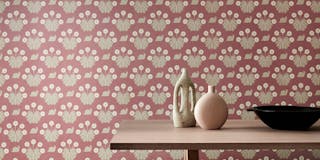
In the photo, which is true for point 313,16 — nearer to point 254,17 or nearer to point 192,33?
point 254,17

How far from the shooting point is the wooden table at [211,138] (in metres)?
1.86

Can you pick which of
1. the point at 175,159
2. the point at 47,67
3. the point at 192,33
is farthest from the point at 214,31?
the point at 47,67

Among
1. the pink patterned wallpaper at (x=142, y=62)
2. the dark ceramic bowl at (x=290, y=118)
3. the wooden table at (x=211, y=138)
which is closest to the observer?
the wooden table at (x=211, y=138)

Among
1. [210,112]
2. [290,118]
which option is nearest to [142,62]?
[210,112]

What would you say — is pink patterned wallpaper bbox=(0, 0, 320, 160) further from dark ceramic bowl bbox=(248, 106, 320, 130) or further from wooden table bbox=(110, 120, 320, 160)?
dark ceramic bowl bbox=(248, 106, 320, 130)

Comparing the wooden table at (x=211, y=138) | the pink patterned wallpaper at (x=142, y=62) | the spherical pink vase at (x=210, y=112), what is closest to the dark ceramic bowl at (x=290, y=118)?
the wooden table at (x=211, y=138)

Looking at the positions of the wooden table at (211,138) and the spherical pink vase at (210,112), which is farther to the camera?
the spherical pink vase at (210,112)

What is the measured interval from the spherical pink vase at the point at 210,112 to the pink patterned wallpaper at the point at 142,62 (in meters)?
0.81

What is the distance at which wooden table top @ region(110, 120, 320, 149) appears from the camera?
1.86 m

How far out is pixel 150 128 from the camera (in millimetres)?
2342

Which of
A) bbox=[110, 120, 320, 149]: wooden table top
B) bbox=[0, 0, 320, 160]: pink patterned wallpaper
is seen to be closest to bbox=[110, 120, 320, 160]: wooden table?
bbox=[110, 120, 320, 149]: wooden table top

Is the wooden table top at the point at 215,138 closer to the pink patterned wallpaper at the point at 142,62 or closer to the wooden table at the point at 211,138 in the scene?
the wooden table at the point at 211,138

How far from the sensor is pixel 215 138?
1985 mm

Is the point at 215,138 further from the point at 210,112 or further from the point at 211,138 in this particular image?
the point at 210,112
